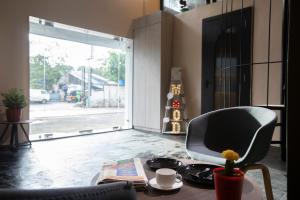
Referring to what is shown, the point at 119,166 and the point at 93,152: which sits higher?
the point at 119,166

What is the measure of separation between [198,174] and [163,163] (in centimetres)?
27

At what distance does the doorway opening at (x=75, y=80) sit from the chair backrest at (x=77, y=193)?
4877 millimetres

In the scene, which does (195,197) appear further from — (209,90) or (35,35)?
(35,35)

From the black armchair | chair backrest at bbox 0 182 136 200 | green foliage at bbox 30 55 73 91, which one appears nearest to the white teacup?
chair backrest at bbox 0 182 136 200

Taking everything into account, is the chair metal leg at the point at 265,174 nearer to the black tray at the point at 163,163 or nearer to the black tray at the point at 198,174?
the black tray at the point at 198,174

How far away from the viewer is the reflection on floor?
2.65 metres

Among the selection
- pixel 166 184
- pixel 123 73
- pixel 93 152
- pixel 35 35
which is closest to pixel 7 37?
pixel 35 35

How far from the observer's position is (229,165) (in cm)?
96

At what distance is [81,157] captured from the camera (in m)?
3.63

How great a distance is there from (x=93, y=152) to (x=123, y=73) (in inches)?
123

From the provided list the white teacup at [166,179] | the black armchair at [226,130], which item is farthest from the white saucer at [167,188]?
the black armchair at [226,130]

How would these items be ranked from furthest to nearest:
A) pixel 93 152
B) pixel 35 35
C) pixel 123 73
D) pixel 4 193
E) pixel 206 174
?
pixel 123 73 < pixel 35 35 < pixel 93 152 < pixel 206 174 < pixel 4 193

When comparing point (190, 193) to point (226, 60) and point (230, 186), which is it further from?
point (226, 60)

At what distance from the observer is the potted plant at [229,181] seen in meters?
0.93
